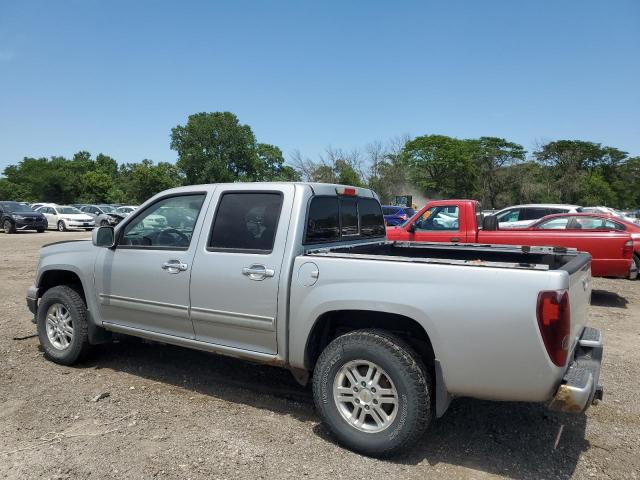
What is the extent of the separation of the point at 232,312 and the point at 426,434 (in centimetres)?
174

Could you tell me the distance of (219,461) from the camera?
10.8 feet

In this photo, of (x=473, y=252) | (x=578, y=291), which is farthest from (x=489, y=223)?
(x=578, y=291)

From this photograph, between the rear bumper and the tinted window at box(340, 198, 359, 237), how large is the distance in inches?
82.0

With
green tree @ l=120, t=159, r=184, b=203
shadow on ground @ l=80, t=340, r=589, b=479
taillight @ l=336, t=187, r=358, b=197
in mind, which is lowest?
shadow on ground @ l=80, t=340, r=589, b=479

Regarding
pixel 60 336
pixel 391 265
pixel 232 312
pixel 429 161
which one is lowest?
pixel 60 336

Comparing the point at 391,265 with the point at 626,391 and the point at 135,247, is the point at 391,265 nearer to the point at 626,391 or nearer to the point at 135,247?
the point at 135,247

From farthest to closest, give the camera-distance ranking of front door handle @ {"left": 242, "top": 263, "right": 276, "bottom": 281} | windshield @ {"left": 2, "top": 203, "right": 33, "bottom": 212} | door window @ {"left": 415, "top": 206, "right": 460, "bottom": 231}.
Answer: windshield @ {"left": 2, "top": 203, "right": 33, "bottom": 212} < door window @ {"left": 415, "top": 206, "right": 460, "bottom": 231} < front door handle @ {"left": 242, "top": 263, "right": 276, "bottom": 281}

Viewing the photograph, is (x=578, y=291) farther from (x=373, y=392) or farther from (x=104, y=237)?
(x=104, y=237)

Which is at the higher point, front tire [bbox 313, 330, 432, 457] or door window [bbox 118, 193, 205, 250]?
door window [bbox 118, 193, 205, 250]

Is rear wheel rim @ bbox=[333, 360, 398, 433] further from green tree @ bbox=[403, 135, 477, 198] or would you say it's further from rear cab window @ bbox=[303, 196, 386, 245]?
green tree @ bbox=[403, 135, 477, 198]

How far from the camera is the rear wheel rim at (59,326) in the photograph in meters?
5.12

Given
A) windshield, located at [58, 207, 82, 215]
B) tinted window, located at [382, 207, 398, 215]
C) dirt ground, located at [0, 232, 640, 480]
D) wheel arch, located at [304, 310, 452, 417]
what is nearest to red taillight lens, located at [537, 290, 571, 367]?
wheel arch, located at [304, 310, 452, 417]

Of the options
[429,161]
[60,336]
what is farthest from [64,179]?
[60,336]

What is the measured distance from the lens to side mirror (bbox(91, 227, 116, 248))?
15.2 ft
